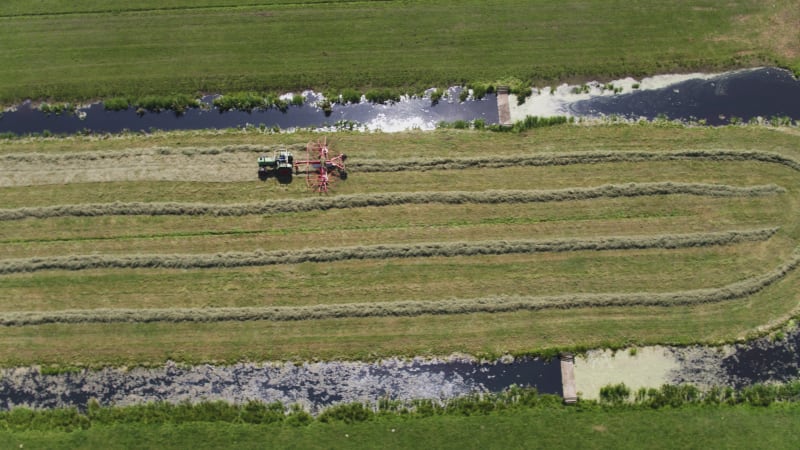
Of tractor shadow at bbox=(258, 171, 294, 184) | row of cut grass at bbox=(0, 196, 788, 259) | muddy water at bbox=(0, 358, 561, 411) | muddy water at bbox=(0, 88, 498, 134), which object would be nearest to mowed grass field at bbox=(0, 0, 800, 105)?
muddy water at bbox=(0, 88, 498, 134)

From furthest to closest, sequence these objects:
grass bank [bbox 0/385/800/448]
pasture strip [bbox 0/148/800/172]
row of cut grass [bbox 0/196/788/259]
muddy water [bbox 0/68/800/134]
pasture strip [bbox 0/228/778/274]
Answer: muddy water [bbox 0/68/800/134], pasture strip [bbox 0/148/800/172], row of cut grass [bbox 0/196/788/259], pasture strip [bbox 0/228/778/274], grass bank [bbox 0/385/800/448]

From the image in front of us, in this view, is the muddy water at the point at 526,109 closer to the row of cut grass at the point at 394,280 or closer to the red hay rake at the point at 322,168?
the red hay rake at the point at 322,168

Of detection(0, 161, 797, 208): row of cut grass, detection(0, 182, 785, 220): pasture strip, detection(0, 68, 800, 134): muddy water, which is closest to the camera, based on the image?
detection(0, 182, 785, 220): pasture strip

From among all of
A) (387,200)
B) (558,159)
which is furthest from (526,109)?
(387,200)

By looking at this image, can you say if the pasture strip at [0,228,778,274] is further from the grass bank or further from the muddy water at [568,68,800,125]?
the muddy water at [568,68,800,125]

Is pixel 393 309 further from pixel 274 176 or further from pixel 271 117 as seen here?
pixel 271 117

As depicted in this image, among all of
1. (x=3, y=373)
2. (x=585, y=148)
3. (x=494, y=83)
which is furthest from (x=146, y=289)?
(x=585, y=148)

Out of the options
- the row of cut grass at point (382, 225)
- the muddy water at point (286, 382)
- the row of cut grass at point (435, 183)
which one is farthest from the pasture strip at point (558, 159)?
the muddy water at point (286, 382)
